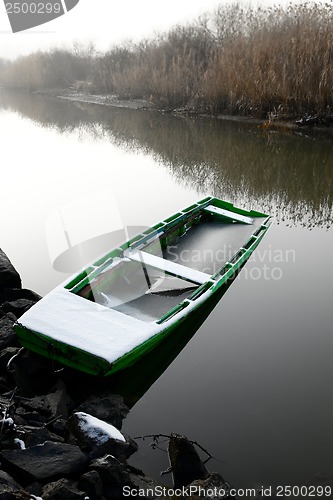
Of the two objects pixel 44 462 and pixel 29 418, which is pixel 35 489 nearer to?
pixel 44 462

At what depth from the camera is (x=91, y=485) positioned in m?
2.83

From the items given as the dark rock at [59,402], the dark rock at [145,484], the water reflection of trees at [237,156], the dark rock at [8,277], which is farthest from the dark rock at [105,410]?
the water reflection of trees at [237,156]

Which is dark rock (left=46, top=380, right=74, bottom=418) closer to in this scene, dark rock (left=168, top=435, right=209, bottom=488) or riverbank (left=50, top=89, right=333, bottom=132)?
dark rock (left=168, top=435, right=209, bottom=488)

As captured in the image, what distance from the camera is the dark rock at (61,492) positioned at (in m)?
2.69

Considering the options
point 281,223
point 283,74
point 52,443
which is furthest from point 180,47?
point 52,443

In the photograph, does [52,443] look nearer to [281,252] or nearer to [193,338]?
[193,338]

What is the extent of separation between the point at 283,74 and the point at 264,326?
9.40 meters

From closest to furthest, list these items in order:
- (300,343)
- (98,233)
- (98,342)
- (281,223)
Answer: (98,342)
(300,343)
(98,233)
(281,223)

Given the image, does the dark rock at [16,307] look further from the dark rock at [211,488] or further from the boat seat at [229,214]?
the boat seat at [229,214]

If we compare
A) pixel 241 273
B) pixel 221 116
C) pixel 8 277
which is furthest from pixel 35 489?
pixel 221 116

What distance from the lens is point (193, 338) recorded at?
4.83 m

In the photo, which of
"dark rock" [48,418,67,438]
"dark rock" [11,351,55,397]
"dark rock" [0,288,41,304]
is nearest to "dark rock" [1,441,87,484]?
"dark rock" [48,418,67,438]

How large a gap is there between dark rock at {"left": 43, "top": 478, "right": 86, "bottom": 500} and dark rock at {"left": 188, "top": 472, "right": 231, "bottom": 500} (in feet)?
2.17

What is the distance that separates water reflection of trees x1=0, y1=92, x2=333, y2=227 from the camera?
8.51m
